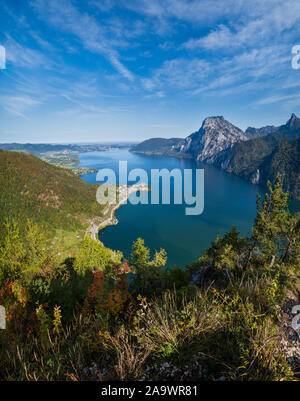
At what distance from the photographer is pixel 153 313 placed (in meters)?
5.24

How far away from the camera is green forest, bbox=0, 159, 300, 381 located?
3889mm

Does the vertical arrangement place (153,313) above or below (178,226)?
above

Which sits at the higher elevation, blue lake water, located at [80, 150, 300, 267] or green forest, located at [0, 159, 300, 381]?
green forest, located at [0, 159, 300, 381]

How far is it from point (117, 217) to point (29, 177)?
73.9 m

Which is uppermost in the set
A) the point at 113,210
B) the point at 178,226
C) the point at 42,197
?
the point at 42,197

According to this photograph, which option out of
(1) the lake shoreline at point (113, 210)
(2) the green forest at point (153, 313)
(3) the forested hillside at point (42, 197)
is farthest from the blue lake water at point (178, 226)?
(2) the green forest at point (153, 313)

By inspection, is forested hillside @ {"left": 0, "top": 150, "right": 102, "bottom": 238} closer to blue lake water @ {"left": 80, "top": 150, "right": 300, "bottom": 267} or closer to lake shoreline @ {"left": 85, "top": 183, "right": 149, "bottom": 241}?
lake shoreline @ {"left": 85, "top": 183, "right": 149, "bottom": 241}

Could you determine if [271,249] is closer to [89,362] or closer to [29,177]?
[89,362]

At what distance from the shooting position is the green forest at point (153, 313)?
389 cm

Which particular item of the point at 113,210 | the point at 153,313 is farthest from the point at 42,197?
the point at 153,313

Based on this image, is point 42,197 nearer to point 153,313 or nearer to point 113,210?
point 113,210

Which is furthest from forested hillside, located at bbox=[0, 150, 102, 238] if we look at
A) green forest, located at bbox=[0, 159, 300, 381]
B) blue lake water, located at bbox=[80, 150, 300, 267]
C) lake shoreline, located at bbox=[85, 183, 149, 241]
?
green forest, located at bbox=[0, 159, 300, 381]
